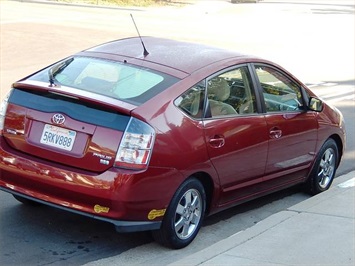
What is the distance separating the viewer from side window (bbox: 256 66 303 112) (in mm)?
7103

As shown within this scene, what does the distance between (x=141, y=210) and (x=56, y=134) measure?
0.91 m

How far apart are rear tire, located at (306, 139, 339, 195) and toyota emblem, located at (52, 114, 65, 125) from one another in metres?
3.22

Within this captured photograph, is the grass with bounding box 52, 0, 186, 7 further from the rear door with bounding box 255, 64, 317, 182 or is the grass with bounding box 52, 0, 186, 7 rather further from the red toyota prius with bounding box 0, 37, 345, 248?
the red toyota prius with bounding box 0, 37, 345, 248

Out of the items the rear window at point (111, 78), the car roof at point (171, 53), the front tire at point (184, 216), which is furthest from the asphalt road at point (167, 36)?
the car roof at point (171, 53)

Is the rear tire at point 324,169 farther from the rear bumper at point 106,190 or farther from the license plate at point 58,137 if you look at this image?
the license plate at point 58,137

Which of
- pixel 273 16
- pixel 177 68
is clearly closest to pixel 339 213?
pixel 177 68

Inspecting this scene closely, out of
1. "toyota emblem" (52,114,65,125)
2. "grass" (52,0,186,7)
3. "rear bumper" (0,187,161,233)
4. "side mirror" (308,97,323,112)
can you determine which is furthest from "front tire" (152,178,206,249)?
"grass" (52,0,186,7)

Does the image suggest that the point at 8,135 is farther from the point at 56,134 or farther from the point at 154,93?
the point at 154,93

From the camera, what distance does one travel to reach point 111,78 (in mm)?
6152

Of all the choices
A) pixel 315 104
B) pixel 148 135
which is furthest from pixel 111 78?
pixel 315 104

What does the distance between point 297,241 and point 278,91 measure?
6.40 feet

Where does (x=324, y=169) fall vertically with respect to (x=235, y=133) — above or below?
below

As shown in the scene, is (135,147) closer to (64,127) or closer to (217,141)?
(64,127)

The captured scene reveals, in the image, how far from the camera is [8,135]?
5992mm
